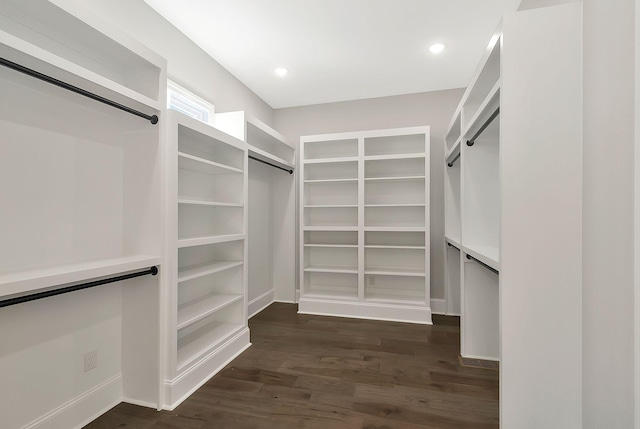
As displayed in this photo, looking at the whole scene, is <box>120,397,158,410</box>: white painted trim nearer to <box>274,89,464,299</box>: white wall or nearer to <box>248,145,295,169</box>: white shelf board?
<box>248,145,295,169</box>: white shelf board

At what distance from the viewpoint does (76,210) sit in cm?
170

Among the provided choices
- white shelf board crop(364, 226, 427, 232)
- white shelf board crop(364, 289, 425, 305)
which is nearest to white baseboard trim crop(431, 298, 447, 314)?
white shelf board crop(364, 289, 425, 305)

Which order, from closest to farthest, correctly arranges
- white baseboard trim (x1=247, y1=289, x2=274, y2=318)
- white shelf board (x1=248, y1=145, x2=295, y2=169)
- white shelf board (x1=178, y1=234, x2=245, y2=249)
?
white shelf board (x1=178, y1=234, x2=245, y2=249) < white shelf board (x1=248, y1=145, x2=295, y2=169) < white baseboard trim (x1=247, y1=289, x2=274, y2=318)

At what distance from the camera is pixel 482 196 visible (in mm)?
2471

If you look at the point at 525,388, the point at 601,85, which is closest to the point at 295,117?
the point at 601,85

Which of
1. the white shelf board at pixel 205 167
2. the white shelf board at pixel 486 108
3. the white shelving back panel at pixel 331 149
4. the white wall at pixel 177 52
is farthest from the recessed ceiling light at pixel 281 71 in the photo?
the white shelf board at pixel 486 108

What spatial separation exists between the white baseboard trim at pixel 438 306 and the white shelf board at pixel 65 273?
3.23m

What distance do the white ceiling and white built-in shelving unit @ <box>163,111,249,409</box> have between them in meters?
0.92

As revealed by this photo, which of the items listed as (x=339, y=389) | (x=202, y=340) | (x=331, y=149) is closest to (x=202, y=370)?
(x=202, y=340)

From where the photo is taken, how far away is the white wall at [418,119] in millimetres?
3744

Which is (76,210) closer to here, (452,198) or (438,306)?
(452,198)

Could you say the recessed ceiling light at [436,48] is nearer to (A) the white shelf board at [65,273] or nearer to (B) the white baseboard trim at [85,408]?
(A) the white shelf board at [65,273]

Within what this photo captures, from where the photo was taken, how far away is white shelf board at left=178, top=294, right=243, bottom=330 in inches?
83.6

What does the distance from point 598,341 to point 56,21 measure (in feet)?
9.74
